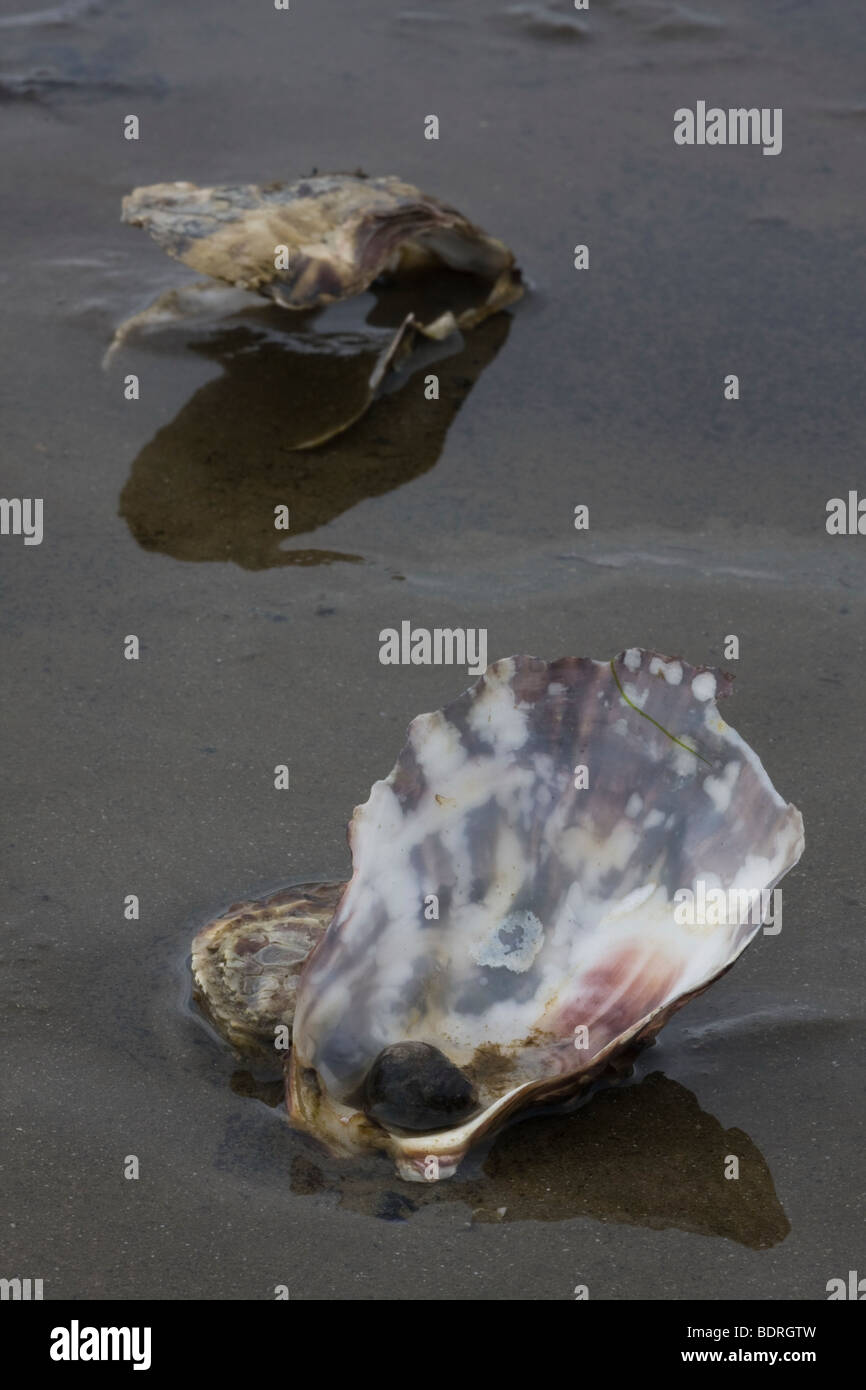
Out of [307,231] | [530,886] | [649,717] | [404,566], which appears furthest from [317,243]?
[530,886]

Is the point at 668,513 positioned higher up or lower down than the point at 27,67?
lower down

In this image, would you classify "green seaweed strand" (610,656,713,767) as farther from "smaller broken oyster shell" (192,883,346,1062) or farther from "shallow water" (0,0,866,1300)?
"smaller broken oyster shell" (192,883,346,1062)

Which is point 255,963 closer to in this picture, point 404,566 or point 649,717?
point 649,717

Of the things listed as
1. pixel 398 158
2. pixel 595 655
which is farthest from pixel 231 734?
pixel 398 158

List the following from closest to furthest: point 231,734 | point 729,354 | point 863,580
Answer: point 231,734
point 863,580
point 729,354

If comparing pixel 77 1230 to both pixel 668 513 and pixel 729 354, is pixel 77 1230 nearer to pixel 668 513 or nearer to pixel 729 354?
pixel 668 513
